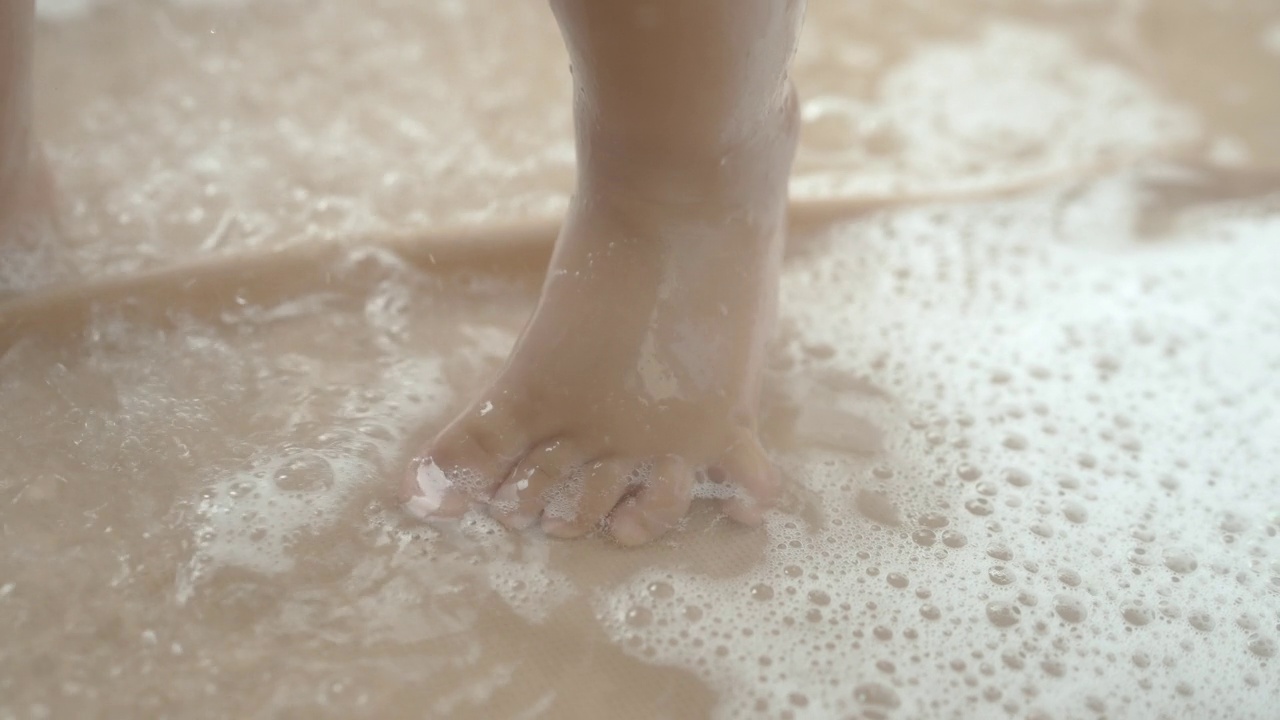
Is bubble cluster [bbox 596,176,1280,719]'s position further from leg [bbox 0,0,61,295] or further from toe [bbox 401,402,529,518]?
leg [bbox 0,0,61,295]

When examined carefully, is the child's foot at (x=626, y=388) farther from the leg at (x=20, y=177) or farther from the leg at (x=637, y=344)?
the leg at (x=20, y=177)

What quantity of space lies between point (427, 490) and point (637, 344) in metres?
0.16

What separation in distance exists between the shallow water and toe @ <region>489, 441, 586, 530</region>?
1 centimetres

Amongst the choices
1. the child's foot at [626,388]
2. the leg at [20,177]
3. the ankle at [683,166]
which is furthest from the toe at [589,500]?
the leg at [20,177]

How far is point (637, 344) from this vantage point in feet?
2.47

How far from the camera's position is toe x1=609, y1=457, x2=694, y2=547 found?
2.41ft

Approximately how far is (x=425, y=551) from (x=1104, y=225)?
0.71 metres

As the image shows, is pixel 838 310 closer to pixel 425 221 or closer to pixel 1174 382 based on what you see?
pixel 1174 382

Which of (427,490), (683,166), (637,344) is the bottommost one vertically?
(427,490)

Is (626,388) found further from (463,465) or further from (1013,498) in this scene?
(1013,498)

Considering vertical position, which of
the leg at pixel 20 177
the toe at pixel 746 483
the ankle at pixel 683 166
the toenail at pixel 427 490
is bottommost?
the toenail at pixel 427 490

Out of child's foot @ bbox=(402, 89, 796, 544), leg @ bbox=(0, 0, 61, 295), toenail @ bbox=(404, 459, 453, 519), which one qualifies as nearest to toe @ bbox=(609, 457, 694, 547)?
child's foot @ bbox=(402, 89, 796, 544)

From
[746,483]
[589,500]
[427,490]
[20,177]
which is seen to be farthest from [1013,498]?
[20,177]

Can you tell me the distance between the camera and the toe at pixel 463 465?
29.1 inches
